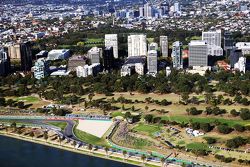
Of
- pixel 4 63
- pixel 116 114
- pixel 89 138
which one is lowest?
pixel 89 138

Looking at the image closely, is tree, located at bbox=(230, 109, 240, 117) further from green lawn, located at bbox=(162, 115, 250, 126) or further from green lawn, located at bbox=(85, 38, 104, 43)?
green lawn, located at bbox=(85, 38, 104, 43)

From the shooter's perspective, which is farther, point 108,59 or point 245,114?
point 108,59

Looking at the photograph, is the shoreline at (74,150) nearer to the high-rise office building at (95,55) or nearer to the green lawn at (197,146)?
the green lawn at (197,146)

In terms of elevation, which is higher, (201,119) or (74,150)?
(201,119)

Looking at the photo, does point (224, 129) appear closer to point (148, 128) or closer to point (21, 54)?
point (148, 128)

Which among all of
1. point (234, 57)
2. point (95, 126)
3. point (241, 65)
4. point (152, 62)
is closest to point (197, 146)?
point (95, 126)

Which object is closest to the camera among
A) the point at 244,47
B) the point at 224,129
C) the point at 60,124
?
the point at 224,129

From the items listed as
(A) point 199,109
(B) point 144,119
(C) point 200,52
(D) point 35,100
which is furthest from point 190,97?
(D) point 35,100
